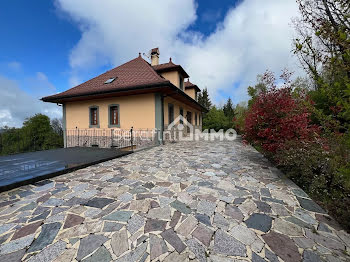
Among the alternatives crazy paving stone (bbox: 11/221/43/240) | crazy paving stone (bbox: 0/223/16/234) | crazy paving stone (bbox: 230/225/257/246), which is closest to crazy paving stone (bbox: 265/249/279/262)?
crazy paving stone (bbox: 230/225/257/246)

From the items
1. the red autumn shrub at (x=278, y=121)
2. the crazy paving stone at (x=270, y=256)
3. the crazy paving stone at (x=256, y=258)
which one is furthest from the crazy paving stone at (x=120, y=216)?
the red autumn shrub at (x=278, y=121)

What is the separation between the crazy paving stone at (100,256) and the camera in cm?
135

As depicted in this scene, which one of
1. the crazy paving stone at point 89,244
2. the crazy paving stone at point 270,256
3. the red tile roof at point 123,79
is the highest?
the red tile roof at point 123,79

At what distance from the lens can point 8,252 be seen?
1437 millimetres

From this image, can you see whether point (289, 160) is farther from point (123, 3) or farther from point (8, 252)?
→ point (123, 3)

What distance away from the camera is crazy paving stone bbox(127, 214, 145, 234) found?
1.76m

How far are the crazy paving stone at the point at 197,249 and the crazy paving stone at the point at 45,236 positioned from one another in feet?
4.79

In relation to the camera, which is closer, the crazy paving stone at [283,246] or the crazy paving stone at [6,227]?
the crazy paving stone at [283,246]

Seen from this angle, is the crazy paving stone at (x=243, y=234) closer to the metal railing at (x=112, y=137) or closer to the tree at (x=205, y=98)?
the metal railing at (x=112, y=137)

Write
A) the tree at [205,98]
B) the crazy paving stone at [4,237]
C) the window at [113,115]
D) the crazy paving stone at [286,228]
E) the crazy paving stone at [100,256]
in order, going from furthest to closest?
the tree at [205,98]
the window at [113,115]
the crazy paving stone at [286,228]
the crazy paving stone at [4,237]
the crazy paving stone at [100,256]

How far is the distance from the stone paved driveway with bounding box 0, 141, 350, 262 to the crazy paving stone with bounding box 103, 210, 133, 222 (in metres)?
0.01

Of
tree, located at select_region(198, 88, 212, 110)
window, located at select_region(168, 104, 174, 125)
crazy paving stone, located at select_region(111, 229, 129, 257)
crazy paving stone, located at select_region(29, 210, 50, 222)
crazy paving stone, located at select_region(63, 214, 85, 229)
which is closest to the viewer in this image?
crazy paving stone, located at select_region(111, 229, 129, 257)

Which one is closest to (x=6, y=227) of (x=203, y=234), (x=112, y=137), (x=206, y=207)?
(x=203, y=234)

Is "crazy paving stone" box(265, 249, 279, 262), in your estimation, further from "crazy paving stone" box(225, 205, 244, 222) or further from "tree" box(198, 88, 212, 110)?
A: "tree" box(198, 88, 212, 110)
